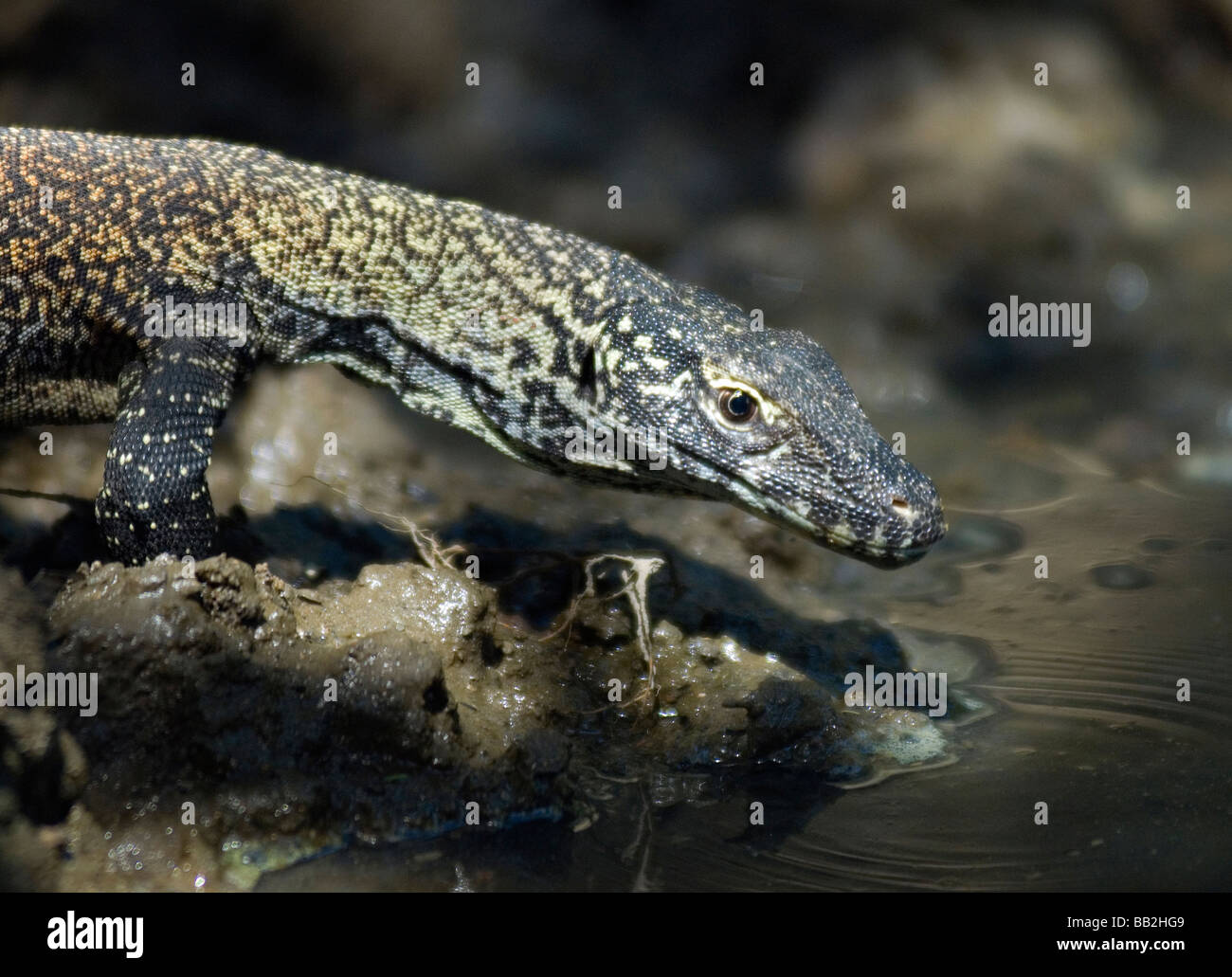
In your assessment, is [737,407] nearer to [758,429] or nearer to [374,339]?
[758,429]

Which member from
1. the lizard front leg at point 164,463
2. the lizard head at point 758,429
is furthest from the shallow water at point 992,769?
the lizard front leg at point 164,463

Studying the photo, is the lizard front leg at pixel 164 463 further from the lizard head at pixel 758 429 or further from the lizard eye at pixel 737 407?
the lizard eye at pixel 737 407

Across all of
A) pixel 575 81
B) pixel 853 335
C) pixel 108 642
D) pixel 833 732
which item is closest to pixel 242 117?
pixel 575 81

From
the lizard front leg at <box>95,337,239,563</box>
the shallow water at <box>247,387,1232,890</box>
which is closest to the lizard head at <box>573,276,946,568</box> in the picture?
the shallow water at <box>247,387,1232,890</box>

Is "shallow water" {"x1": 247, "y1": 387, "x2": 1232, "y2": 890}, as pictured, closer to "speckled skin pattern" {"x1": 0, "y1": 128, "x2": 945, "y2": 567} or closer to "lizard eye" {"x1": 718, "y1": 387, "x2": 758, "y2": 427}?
"speckled skin pattern" {"x1": 0, "y1": 128, "x2": 945, "y2": 567}

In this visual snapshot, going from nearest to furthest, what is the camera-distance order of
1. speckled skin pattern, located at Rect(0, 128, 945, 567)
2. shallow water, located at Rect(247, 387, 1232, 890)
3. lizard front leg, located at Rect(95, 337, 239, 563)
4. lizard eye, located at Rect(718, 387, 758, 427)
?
shallow water, located at Rect(247, 387, 1232, 890) → lizard front leg, located at Rect(95, 337, 239, 563) → speckled skin pattern, located at Rect(0, 128, 945, 567) → lizard eye, located at Rect(718, 387, 758, 427)
